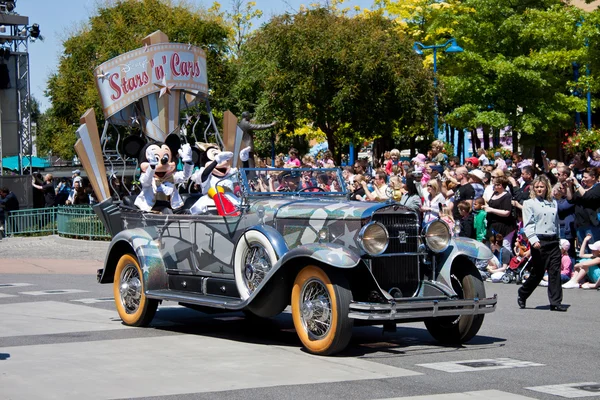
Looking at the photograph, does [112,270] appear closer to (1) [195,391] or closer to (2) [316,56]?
(1) [195,391]

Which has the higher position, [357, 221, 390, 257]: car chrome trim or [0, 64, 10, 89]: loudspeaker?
[0, 64, 10, 89]: loudspeaker

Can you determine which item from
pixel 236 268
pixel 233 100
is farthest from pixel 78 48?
pixel 236 268

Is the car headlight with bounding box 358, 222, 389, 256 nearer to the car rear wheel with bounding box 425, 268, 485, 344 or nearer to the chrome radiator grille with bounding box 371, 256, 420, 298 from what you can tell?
the chrome radiator grille with bounding box 371, 256, 420, 298

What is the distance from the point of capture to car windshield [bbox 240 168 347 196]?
10391mm

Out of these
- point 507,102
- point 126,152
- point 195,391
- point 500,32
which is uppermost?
point 500,32

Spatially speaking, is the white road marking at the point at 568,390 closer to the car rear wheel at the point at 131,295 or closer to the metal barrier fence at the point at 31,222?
the car rear wheel at the point at 131,295

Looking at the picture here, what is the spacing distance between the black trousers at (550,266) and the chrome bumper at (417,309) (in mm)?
3405

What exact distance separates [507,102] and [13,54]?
19731 mm

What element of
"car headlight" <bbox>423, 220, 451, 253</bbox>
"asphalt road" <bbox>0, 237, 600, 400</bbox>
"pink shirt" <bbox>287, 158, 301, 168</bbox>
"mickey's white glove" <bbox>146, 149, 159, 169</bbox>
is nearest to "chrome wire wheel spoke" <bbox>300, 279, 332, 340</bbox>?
"asphalt road" <bbox>0, 237, 600, 400</bbox>

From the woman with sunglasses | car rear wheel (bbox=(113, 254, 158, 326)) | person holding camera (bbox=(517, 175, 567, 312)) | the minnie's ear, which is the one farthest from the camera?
the woman with sunglasses

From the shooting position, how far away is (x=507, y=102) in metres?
39.8

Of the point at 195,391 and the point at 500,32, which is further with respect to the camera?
the point at 500,32

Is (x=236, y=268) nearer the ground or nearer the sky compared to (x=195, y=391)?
nearer the sky

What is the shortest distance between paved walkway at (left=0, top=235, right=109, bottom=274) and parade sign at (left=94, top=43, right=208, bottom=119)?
240 inches
